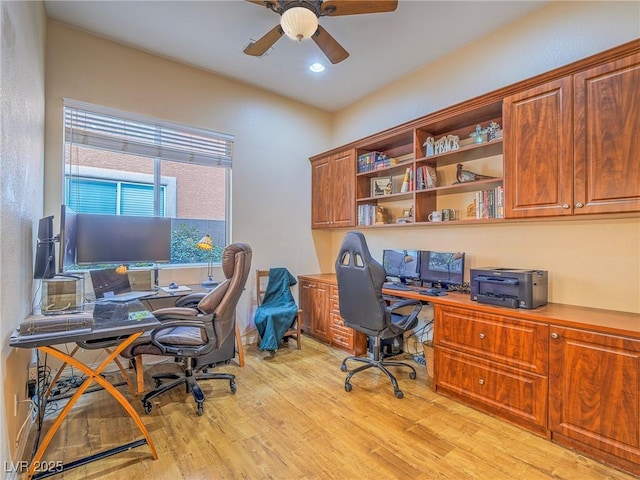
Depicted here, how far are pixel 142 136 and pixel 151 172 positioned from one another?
1.18 ft

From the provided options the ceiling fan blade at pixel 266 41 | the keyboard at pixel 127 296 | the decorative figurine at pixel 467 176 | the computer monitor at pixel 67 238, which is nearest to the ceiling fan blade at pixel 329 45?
the ceiling fan blade at pixel 266 41

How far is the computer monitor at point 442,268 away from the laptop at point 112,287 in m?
2.60

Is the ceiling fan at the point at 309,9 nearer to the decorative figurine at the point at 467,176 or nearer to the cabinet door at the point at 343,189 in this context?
the decorative figurine at the point at 467,176

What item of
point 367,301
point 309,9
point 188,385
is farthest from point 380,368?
point 309,9

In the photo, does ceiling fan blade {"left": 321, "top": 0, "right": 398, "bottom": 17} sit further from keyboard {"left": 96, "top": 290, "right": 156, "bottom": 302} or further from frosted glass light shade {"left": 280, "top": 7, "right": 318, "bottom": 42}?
keyboard {"left": 96, "top": 290, "right": 156, "bottom": 302}

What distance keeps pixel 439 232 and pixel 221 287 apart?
2232 millimetres

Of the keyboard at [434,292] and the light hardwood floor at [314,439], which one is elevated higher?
the keyboard at [434,292]

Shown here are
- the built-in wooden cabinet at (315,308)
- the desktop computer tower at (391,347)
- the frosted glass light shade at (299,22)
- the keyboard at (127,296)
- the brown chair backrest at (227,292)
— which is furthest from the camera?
the built-in wooden cabinet at (315,308)

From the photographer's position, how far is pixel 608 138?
1.94 m

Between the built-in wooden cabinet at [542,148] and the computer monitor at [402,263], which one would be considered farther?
the computer monitor at [402,263]

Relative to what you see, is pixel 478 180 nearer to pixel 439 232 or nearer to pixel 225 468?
pixel 439 232

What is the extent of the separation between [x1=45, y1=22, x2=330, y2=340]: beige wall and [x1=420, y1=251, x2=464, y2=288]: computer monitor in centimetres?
172

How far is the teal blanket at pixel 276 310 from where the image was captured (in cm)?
333

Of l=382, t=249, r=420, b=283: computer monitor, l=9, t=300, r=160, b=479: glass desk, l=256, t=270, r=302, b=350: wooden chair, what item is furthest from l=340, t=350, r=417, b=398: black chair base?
l=9, t=300, r=160, b=479: glass desk
